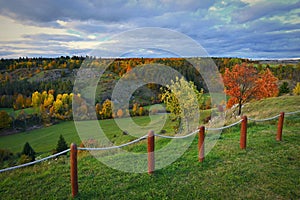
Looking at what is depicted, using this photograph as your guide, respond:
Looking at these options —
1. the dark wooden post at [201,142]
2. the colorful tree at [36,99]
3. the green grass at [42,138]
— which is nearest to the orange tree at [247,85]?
the dark wooden post at [201,142]

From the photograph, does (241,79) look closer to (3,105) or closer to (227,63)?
(227,63)

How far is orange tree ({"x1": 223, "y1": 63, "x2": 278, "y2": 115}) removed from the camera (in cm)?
2970

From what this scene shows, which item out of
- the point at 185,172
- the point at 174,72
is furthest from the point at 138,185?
the point at 174,72

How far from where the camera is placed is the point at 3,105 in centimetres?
6562

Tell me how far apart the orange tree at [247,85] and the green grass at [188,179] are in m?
23.2

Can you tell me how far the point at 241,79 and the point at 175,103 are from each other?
493 inches

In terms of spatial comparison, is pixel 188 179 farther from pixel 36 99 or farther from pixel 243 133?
pixel 36 99

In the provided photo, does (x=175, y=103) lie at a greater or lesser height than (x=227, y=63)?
lesser

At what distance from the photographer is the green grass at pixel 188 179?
5121mm

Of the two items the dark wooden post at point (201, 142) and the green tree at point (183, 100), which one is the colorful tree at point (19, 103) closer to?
the green tree at point (183, 100)

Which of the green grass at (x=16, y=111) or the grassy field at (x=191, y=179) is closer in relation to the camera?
the grassy field at (x=191, y=179)

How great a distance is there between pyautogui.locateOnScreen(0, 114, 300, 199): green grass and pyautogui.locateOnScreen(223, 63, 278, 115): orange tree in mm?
23177

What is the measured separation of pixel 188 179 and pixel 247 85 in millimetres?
28055

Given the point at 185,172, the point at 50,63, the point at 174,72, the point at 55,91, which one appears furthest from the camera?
the point at 50,63
